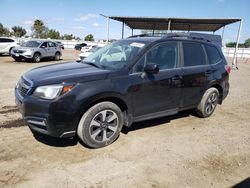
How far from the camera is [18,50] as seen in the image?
54.3 feet

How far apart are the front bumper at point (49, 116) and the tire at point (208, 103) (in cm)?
323

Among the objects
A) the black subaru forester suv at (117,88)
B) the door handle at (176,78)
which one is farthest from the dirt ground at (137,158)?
the door handle at (176,78)

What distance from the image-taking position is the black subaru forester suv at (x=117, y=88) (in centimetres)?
353

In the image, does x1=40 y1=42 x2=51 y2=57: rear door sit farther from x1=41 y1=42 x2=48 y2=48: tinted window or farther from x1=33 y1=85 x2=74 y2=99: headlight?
x1=33 y1=85 x2=74 y2=99: headlight

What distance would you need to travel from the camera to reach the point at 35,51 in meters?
16.8

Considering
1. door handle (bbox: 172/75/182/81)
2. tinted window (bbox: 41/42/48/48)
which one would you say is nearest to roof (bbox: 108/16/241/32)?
tinted window (bbox: 41/42/48/48)

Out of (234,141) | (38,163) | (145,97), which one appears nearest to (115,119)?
(145,97)

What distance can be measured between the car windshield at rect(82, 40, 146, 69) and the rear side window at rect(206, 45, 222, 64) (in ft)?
6.42

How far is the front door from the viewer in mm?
4188

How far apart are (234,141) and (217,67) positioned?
6.28 ft

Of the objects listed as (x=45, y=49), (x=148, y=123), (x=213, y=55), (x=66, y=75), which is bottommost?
(x=148, y=123)

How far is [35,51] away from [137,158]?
1506cm

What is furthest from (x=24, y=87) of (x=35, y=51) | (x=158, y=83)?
(x=35, y=51)

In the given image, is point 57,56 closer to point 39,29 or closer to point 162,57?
point 162,57
